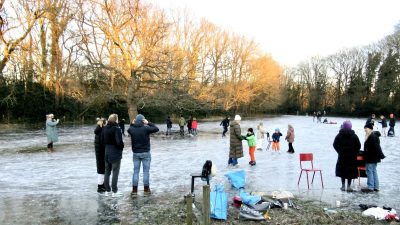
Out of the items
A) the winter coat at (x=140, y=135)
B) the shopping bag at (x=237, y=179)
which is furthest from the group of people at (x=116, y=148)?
the shopping bag at (x=237, y=179)

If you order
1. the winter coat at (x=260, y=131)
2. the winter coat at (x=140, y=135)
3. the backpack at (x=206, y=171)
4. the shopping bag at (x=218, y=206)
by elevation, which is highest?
the winter coat at (x=140, y=135)

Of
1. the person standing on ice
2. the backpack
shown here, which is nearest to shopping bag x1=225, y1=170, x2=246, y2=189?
the backpack

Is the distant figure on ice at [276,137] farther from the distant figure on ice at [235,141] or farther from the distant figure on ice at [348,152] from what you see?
the distant figure on ice at [348,152]

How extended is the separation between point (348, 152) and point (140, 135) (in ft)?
15.9

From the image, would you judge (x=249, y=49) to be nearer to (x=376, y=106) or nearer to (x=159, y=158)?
(x=376, y=106)

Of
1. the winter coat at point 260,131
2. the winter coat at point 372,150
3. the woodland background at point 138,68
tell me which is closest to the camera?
the winter coat at point 372,150

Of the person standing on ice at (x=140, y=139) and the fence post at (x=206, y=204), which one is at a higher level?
the person standing on ice at (x=140, y=139)

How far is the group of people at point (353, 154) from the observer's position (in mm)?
9125

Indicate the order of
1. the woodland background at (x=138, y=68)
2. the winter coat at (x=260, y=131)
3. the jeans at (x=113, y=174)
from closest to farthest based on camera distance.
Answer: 1. the jeans at (x=113, y=174)
2. the winter coat at (x=260, y=131)
3. the woodland background at (x=138, y=68)

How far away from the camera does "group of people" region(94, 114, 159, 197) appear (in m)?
8.62

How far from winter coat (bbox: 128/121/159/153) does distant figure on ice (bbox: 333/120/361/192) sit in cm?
441

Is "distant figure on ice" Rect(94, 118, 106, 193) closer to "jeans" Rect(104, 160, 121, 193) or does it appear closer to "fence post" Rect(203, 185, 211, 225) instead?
"jeans" Rect(104, 160, 121, 193)

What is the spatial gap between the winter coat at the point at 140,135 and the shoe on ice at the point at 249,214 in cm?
278

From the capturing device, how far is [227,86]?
58.4m
